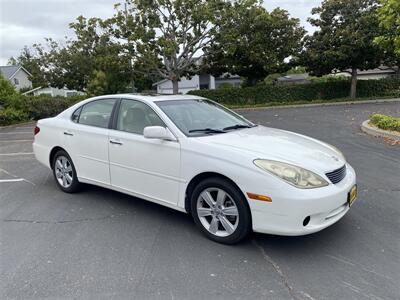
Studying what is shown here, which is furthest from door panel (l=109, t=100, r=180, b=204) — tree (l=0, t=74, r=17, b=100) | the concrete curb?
tree (l=0, t=74, r=17, b=100)

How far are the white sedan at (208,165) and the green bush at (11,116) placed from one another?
14312mm

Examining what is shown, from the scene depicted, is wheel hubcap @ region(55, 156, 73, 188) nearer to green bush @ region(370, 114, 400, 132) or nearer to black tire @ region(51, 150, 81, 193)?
black tire @ region(51, 150, 81, 193)

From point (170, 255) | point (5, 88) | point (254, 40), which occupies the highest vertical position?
point (254, 40)

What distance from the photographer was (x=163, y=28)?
860 inches

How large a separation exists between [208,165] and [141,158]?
0.95 meters

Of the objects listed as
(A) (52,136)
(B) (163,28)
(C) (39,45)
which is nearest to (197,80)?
(C) (39,45)

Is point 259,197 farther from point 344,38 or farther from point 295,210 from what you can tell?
point 344,38

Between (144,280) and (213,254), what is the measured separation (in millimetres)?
722

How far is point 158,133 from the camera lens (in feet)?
12.2

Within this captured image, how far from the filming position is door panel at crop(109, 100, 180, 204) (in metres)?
3.77

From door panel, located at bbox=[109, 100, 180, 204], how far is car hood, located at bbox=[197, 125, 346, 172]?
1.62ft

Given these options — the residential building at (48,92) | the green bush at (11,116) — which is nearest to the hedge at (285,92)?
the green bush at (11,116)

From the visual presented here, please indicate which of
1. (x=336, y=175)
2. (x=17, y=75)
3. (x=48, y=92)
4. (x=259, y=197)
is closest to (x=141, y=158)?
(x=259, y=197)

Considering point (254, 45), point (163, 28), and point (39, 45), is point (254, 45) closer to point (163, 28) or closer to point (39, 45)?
point (163, 28)
